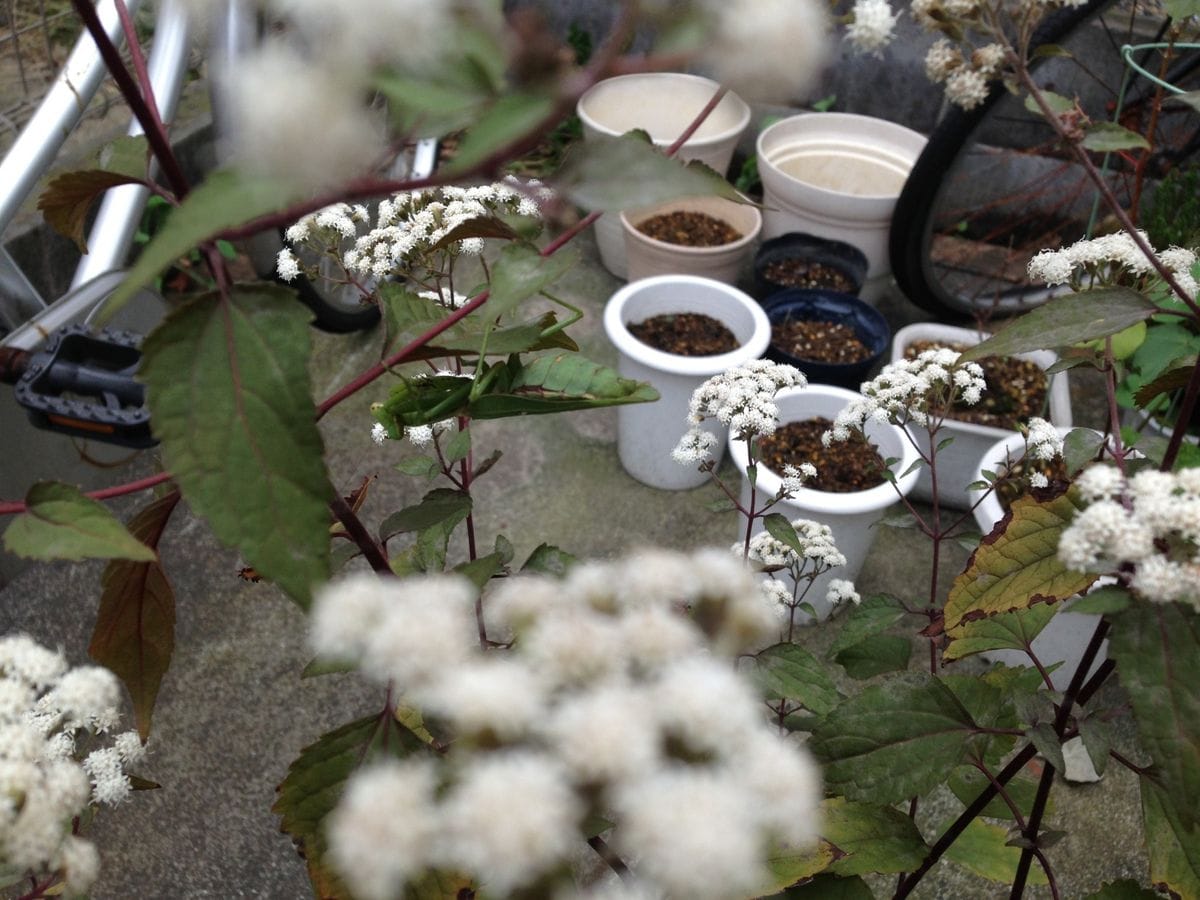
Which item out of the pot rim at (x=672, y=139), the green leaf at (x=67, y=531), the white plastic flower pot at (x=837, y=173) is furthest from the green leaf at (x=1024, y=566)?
the pot rim at (x=672, y=139)

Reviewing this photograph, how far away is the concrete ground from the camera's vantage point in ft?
4.80

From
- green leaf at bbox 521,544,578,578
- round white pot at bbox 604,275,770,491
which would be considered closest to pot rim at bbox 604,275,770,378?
round white pot at bbox 604,275,770,491

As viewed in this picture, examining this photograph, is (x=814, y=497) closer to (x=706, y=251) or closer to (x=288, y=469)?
(x=706, y=251)

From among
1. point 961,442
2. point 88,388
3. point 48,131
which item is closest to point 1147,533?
point 88,388

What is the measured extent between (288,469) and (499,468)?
163cm

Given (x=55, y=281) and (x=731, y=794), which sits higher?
(x=731, y=794)

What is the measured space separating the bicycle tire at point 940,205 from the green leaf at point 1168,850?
5.30 ft

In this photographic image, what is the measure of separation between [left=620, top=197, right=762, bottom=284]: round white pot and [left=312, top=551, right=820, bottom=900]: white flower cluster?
1.96 m

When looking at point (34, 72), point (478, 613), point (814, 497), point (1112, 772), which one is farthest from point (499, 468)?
point (34, 72)

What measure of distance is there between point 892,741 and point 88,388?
861 mm

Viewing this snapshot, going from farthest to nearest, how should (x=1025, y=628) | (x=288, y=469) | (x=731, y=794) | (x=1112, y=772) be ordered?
(x=1112, y=772) < (x=1025, y=628) < (x=288, y=469) < (x=731, y=794)

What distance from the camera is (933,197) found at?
2.25 metres

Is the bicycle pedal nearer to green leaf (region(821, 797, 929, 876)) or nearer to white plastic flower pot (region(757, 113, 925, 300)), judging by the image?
green leaf (region(821, 797, 929, 876))

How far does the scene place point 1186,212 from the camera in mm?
2076
